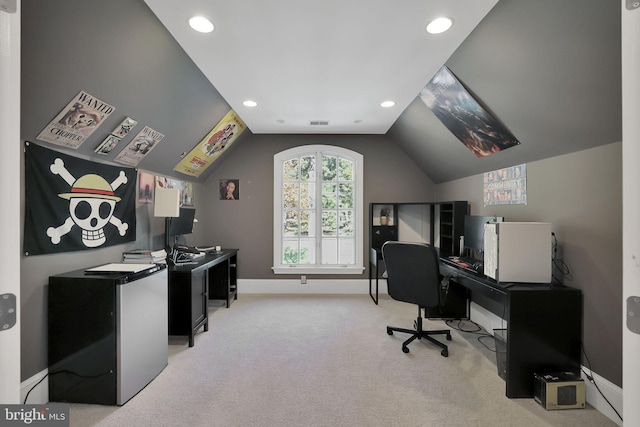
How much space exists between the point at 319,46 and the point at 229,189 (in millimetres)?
3019

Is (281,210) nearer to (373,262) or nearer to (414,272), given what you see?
(373,262)

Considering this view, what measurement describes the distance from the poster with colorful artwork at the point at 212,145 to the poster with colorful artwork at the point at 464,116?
238 centimetres

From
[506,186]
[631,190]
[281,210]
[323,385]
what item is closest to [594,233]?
[506,186]

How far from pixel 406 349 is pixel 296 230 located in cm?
256

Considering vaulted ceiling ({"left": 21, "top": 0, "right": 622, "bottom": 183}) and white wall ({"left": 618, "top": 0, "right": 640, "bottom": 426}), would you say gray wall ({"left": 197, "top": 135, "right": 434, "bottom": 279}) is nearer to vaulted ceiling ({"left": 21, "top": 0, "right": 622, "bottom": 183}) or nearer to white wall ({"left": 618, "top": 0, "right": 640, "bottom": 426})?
vaulted ceiling ({"left": 21, "top": 0, "right": 622, "bottom": 183})

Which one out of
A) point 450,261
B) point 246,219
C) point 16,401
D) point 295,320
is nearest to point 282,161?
point 246,219

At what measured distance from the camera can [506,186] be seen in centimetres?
291

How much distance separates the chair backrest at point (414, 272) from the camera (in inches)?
101

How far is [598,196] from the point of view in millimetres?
1928

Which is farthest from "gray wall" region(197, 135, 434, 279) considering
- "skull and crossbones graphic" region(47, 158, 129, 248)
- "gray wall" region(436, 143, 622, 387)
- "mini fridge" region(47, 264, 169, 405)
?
"mini fridge" region(47, 264, 169, 405)

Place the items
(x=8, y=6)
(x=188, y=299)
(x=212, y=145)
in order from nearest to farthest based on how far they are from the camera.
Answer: (x=8, y=6), (x=188, y=299), (x=212, y=145)

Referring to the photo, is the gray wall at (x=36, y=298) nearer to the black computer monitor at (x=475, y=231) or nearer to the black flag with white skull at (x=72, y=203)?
the black flag with white skull at (x=72, y=203)

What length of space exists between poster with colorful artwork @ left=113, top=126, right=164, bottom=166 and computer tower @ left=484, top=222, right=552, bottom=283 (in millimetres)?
3269

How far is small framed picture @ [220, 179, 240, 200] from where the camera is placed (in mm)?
4566
